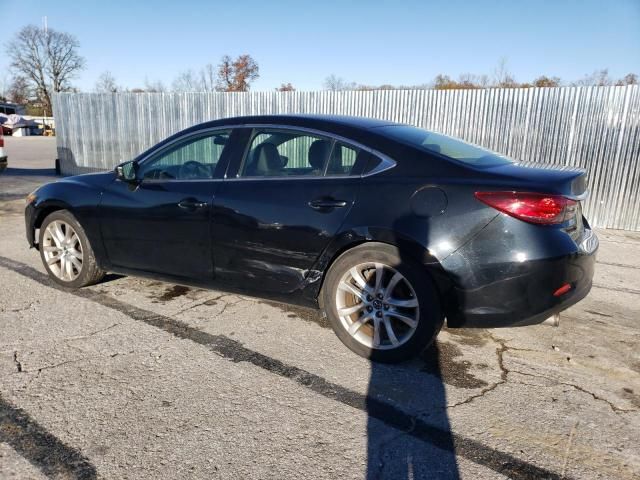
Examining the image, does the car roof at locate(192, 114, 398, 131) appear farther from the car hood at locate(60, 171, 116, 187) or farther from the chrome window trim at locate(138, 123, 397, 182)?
the car hood at locate(60, 171, 116, 187)

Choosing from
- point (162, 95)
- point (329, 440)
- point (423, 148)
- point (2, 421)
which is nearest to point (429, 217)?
point (423, 148)

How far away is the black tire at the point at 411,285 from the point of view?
9.87 ft

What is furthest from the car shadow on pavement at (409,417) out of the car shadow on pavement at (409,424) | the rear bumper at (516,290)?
the rear bumper at (516,290)

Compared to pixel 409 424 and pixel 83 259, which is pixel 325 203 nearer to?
pixel 409 424

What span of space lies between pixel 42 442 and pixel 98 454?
32 centimetres

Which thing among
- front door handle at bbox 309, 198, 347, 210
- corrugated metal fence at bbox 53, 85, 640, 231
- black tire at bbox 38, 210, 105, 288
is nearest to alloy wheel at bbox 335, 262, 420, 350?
front door handle at bbox 309, 198, 347, 210

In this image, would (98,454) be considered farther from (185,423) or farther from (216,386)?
(216,386)

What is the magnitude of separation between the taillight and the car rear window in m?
0.41

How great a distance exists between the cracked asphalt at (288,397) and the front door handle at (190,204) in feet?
3.02

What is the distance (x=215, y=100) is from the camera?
1290 cm

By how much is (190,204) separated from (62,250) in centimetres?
172

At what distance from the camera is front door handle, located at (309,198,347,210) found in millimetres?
3193

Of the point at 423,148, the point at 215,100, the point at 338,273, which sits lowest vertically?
the point at 338,273

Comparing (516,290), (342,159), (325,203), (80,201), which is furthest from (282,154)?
(80,201)
